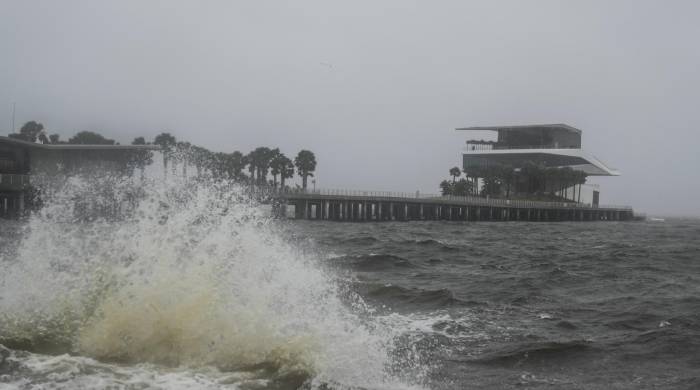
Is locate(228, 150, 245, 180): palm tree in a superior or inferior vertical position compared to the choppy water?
A: superior

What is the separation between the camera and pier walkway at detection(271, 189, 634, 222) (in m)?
72.9

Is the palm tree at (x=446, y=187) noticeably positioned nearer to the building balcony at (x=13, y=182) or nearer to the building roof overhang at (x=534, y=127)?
the building roof overhang at (x=534, y=127)

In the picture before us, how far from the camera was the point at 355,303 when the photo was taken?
42.4 feet

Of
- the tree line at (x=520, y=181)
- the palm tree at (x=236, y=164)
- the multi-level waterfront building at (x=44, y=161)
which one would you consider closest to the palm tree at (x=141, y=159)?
the multi-level waterfront building at (x=44, y=161)

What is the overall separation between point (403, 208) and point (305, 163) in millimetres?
30954

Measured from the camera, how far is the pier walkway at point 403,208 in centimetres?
7294

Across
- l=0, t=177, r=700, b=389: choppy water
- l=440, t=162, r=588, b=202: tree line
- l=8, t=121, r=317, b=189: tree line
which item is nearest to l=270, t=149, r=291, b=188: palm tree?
l=8, t=121, r=317, b=189: tree line

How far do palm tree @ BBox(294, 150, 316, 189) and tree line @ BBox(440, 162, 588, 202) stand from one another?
2907cm

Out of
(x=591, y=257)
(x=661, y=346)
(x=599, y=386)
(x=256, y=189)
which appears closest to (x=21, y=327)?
(x=599, y=386)

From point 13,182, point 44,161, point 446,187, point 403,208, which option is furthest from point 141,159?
point 446,187

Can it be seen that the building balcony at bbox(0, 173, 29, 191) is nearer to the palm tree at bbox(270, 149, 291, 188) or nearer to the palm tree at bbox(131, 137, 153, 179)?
the palm tree at bbox(131, 137, 153, 179)

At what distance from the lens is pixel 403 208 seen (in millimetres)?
78812

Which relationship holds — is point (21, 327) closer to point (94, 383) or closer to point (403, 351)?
point (94, 383)

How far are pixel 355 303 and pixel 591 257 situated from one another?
13.9 metres
